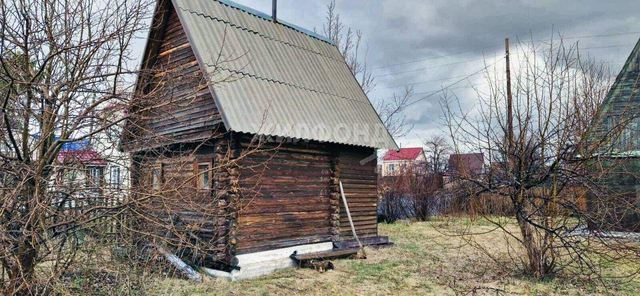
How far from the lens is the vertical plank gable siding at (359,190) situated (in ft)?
36.8

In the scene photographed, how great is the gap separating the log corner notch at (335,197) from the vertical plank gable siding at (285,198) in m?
0.11

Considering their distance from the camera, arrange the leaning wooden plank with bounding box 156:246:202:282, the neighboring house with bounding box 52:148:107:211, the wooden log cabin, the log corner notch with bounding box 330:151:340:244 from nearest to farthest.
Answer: the neighboring house with bounding box 52:148:107:211 → the leaning wooden plank with bounding box 156:246:202:282 → the wooden log cabin → the log corner notch with bounding box 330:151:340:244

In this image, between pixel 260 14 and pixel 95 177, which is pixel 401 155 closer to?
pixel 260 14

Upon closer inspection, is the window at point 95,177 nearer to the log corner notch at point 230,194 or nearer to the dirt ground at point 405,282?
the dirt ground at point 405,282

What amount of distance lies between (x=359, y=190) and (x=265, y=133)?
3957 mm

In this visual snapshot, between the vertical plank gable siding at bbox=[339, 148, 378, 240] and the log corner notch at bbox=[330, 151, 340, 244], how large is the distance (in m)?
0.31

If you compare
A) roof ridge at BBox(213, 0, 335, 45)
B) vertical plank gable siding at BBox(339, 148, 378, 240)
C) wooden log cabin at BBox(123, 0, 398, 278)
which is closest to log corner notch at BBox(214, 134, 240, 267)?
wooden log cabin at BBox(123, 0, 398, 278)

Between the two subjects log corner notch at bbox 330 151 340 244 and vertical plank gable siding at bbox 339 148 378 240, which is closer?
log corner notch at bbox 330 151 340 244

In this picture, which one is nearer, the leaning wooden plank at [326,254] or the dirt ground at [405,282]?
the dirt ground at [405,282]

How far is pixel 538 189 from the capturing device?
832 cm

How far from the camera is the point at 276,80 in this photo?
33.9 feet

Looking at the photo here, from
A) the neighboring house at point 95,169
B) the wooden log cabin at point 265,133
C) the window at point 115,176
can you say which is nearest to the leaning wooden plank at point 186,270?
the wooden log cabin at point 265,133

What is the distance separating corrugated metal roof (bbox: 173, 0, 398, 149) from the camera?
8.96 m

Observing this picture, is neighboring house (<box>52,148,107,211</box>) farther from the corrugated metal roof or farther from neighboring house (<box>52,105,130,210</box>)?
the corrugated metal roof
